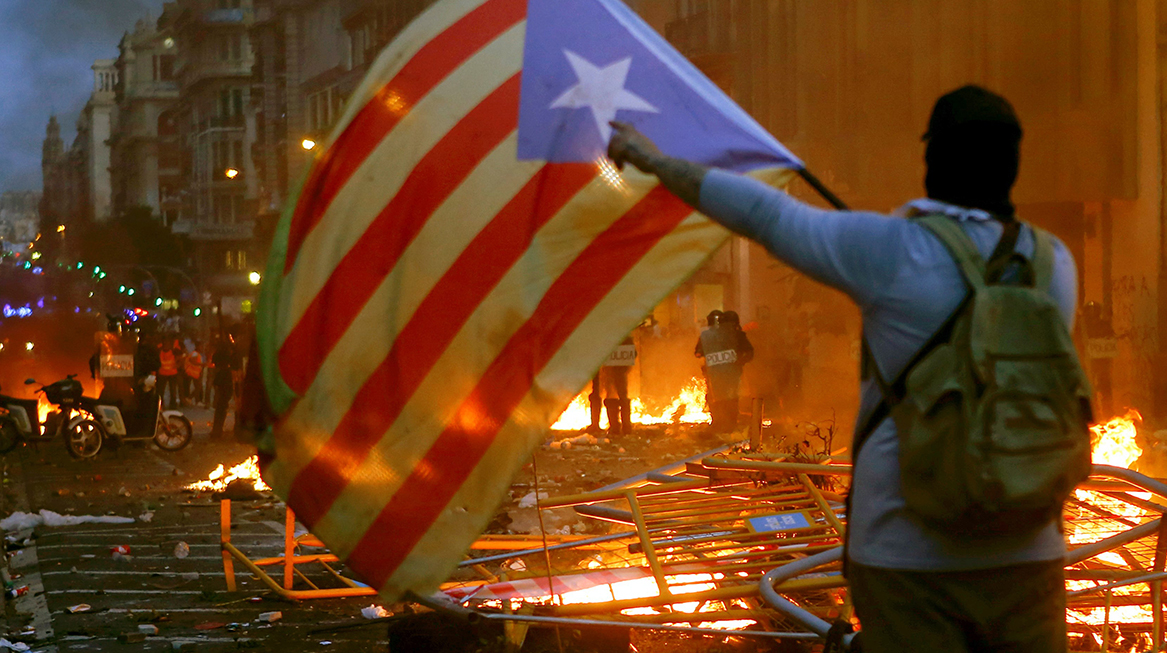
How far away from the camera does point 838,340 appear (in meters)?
20.0

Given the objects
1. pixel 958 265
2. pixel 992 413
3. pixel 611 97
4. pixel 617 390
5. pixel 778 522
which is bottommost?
pixel 778 522

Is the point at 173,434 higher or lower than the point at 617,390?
lower

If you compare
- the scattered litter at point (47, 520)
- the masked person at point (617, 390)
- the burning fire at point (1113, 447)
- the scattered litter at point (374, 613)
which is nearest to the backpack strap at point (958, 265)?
the scattered litter at point (374, 613)

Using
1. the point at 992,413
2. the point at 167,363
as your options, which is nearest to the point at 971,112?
the point at 992,413

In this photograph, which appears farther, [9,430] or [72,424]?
[9,430]

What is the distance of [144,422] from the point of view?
55.2 feet

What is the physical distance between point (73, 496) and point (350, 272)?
10.5 meters

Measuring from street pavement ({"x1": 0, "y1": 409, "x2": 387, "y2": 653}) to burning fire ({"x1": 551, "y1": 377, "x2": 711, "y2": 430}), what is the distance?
7668mm

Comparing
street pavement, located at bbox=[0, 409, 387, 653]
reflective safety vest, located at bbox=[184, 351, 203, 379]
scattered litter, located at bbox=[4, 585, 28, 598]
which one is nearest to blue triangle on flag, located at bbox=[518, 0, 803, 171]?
street pavement, located at bbox=[0, 409, 387, 653]

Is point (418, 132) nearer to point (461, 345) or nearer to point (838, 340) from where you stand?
point (461, 345)

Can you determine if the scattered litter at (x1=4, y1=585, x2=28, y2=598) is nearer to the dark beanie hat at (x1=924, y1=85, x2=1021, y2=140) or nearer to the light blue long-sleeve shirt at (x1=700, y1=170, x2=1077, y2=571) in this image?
the light blue long-sleeve shirt at (x1=700, y1=170, x2=1077, y2=571)

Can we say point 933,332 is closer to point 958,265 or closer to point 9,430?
point 958,265

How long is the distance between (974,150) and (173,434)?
16859mm

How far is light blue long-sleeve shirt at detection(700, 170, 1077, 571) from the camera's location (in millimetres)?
2105
